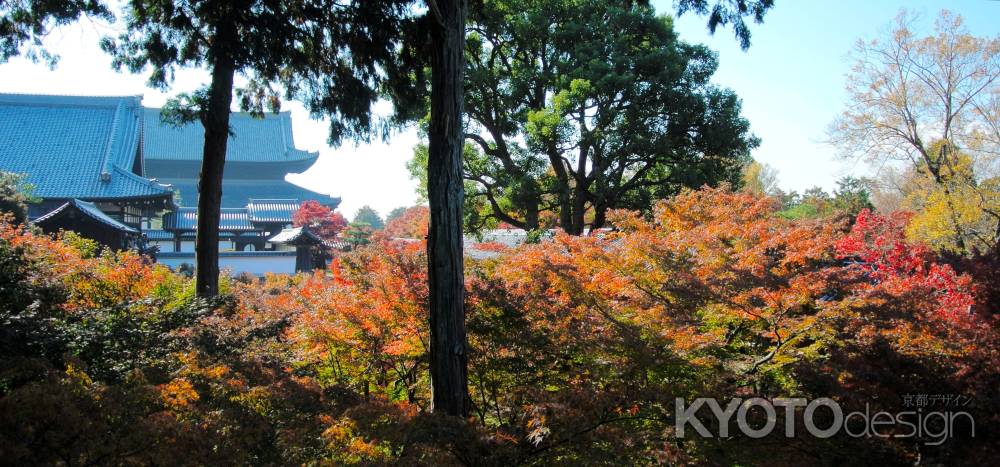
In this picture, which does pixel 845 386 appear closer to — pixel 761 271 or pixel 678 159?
pixel 761 271

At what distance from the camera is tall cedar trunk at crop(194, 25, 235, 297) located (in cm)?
662

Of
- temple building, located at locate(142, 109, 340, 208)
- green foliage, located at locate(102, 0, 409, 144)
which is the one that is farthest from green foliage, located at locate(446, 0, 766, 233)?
temple building, located at locate(142, 109, 340, 208)

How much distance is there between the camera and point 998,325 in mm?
3826

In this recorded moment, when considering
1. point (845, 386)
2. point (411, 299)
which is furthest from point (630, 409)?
point (411, 299)

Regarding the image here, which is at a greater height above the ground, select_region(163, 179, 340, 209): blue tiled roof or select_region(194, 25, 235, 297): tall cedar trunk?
select_region(163, 179, 340, 209): blue tiled roof

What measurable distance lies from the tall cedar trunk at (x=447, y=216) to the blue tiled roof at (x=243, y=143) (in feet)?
115

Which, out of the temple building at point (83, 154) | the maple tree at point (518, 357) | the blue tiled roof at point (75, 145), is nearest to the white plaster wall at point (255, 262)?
the temple building at point (83, 154)

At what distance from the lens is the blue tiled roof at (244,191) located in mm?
37031

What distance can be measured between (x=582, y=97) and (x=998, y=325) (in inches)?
386

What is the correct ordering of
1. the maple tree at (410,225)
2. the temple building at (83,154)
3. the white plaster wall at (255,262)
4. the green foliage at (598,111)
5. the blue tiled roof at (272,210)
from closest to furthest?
the green foliage at (598,111) < the temple building at (83,154) < the maple tree at (410,225) < the white plaster wall at (255,262) < the blue tiled roof at (272,210)

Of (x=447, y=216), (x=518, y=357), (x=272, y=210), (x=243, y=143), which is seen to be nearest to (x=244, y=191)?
(x=243, y=143)

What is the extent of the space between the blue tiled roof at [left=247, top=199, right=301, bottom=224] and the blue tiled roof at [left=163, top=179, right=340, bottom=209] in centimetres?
750

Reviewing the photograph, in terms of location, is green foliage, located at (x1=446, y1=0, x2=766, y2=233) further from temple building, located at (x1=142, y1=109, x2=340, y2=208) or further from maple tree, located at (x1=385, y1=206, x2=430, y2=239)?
temple building, located at (x1=142, y1=109, x2=340, y2=208)

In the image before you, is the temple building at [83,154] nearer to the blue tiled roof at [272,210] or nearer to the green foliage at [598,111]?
the blue tiled roof at [272,210]
